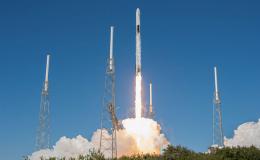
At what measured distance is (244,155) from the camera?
7719 cm

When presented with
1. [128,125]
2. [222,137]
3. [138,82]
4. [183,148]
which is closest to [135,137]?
[128,125]

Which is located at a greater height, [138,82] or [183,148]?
[138,82]

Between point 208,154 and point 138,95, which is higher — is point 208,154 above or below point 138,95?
below

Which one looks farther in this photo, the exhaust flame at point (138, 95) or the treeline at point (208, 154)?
the exhaust flame at point (138, 95)

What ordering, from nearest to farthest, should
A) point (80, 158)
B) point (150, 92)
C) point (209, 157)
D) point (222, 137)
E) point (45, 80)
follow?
point (80, 158) → point (209, 157) → point (45, 80) → point (222, 137) → point (150, 92)

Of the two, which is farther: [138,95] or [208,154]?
[138,95]

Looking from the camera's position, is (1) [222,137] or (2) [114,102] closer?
(2) [114,102]

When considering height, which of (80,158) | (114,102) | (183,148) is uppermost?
(114,102)

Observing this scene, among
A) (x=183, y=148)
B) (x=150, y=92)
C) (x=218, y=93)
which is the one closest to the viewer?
(x=183, y=148)

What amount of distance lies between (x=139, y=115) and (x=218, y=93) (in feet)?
54.8

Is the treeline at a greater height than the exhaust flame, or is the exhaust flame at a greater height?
the exhaust flame

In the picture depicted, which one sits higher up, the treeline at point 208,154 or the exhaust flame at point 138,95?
the exhaust flame at point 138,95

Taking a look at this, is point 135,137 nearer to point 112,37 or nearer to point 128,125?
point 128,125

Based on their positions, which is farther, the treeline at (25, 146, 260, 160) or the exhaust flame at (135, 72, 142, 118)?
the exhaust flame at (135, 72, 142, 118)
